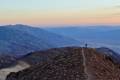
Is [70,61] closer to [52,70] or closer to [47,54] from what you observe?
[52,70]

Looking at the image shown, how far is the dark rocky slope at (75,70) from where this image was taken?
124ft

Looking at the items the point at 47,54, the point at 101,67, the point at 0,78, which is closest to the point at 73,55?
the point at 101,67

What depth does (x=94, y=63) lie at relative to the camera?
1641 inches

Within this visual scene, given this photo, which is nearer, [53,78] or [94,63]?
[53,78]

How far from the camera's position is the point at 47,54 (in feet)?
501

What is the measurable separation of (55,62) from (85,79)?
801 cm

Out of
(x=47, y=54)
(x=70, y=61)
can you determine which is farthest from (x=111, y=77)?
(x=47, y=54)

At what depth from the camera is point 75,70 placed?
38688 millimetres

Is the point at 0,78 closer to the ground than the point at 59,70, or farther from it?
closer to the ground

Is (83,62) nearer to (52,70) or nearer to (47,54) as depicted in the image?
(52,70)

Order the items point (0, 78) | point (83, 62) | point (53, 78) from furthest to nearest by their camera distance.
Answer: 1. point (0, 78)
2. point (83, 62)
3. point (53, 78)

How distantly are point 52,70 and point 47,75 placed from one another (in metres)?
1.25

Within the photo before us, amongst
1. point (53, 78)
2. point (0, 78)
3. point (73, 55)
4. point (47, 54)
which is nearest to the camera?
point (53, 78)

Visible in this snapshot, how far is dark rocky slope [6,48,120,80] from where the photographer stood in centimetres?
3778
